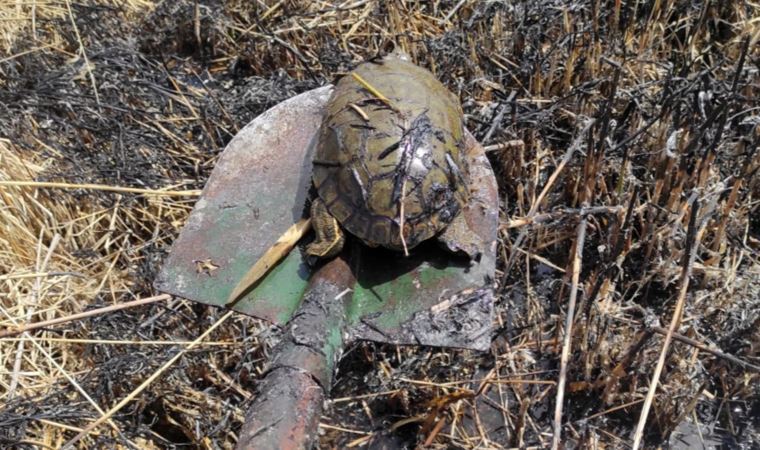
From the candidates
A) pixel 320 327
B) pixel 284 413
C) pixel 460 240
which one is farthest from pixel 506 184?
pixel 284 413

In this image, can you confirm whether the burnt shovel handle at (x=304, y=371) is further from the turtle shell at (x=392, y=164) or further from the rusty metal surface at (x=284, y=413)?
the turtle shell at (x=392, y=164)

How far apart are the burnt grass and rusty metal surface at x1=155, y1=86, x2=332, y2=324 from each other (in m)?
0.43

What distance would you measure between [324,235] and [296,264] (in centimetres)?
14

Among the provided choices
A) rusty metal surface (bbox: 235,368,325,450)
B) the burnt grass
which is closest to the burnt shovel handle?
rusty metal surface (bbox: 235,368,325,450)

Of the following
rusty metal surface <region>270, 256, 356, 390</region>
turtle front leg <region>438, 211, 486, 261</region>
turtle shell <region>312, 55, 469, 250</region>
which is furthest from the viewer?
turtle front leg <region>438, 211, 486, 261</region>

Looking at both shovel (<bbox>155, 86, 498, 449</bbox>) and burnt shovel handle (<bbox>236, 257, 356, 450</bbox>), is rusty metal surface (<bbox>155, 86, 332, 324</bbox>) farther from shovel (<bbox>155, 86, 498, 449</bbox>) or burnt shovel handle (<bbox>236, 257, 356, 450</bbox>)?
burnt shovel handle (<bbox>236, 257, 356, 450</bbox>)

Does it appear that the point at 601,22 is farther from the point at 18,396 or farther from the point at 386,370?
the point at 18,396

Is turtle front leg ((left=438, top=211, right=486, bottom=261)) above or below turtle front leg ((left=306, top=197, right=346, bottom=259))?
below

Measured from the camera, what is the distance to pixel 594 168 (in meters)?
2.62

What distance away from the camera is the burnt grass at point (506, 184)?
7.94 feet

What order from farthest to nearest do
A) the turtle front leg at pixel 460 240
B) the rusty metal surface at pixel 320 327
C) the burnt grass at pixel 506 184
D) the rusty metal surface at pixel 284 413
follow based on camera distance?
the burnt grass at pixel 506 184, the turtle front leg at pixel 460 240, the rusty metal surface at pixel 320 327, the rusty metal surface at pixel 284 413

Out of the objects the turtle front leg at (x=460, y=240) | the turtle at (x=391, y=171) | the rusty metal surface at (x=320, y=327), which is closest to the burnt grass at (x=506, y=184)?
the turtle front leg at (x=460, y=240)

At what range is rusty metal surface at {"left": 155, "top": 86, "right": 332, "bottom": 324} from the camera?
2070 millimetres

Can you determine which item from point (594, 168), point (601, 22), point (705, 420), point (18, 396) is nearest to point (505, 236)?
point (594, 168)
